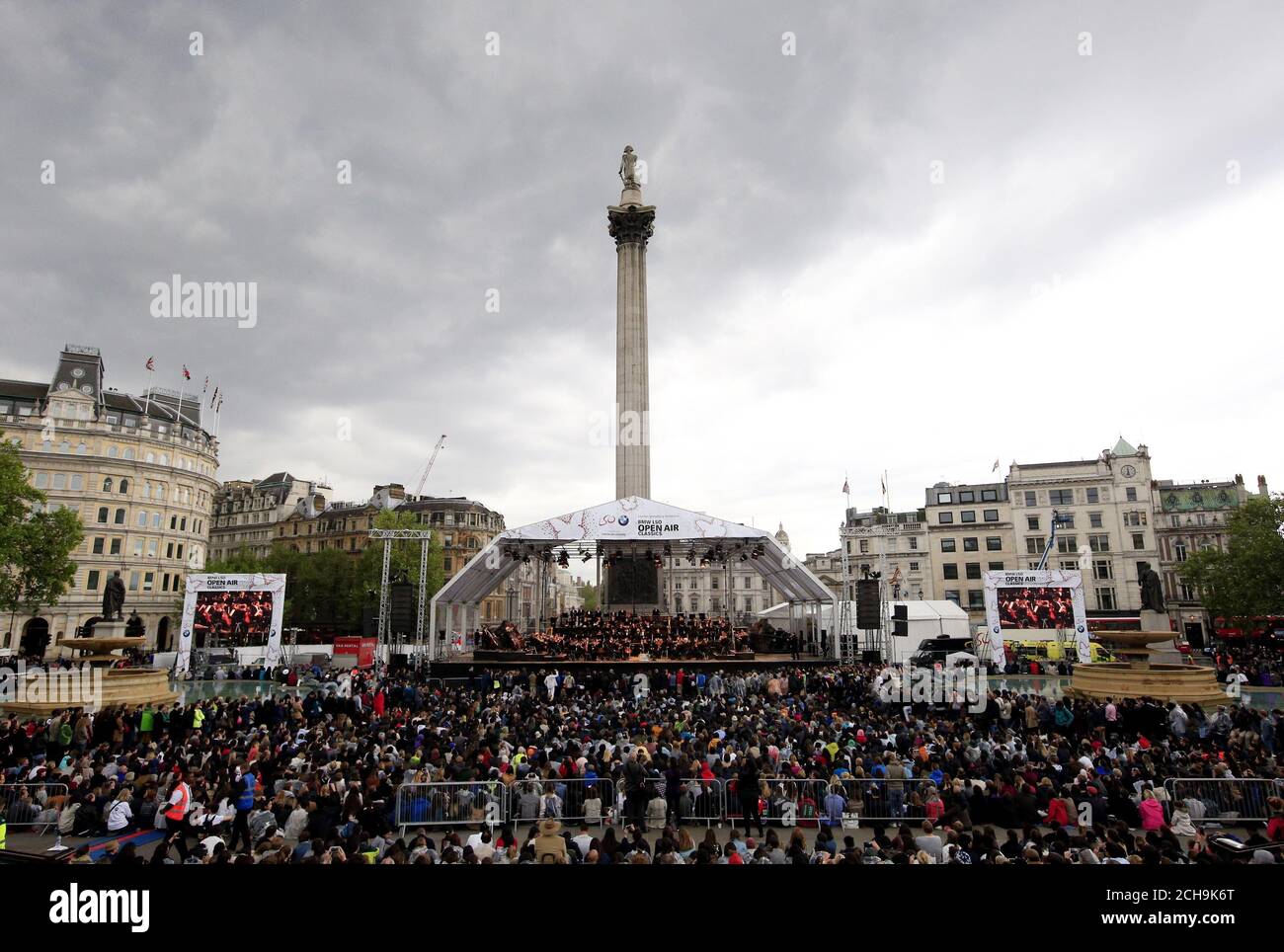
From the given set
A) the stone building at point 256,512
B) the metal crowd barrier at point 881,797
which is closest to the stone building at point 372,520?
the stone building at point 256,512

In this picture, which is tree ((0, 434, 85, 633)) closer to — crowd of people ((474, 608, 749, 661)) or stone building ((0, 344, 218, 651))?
stone building ((0, 344, 218, 651))

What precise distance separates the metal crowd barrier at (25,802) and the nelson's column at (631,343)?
36.1 metres

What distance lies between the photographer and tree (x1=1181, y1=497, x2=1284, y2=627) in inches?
1806

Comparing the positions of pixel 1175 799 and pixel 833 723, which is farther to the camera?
pixel 833 723

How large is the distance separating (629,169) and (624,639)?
37102mm

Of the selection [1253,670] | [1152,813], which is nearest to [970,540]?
[1253,670]

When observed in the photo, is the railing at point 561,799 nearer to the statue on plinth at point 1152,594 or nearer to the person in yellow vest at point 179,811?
the person in yellow vest at point 179,811

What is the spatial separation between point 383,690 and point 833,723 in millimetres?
15635

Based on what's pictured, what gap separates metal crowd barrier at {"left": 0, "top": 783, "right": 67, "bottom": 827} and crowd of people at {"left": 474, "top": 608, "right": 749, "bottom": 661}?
23165 millimetres

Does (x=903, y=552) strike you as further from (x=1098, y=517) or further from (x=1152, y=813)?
(x=1152, y=813)

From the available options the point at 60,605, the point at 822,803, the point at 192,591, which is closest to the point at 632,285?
the point at 192,591

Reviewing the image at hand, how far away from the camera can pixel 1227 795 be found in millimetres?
12406
